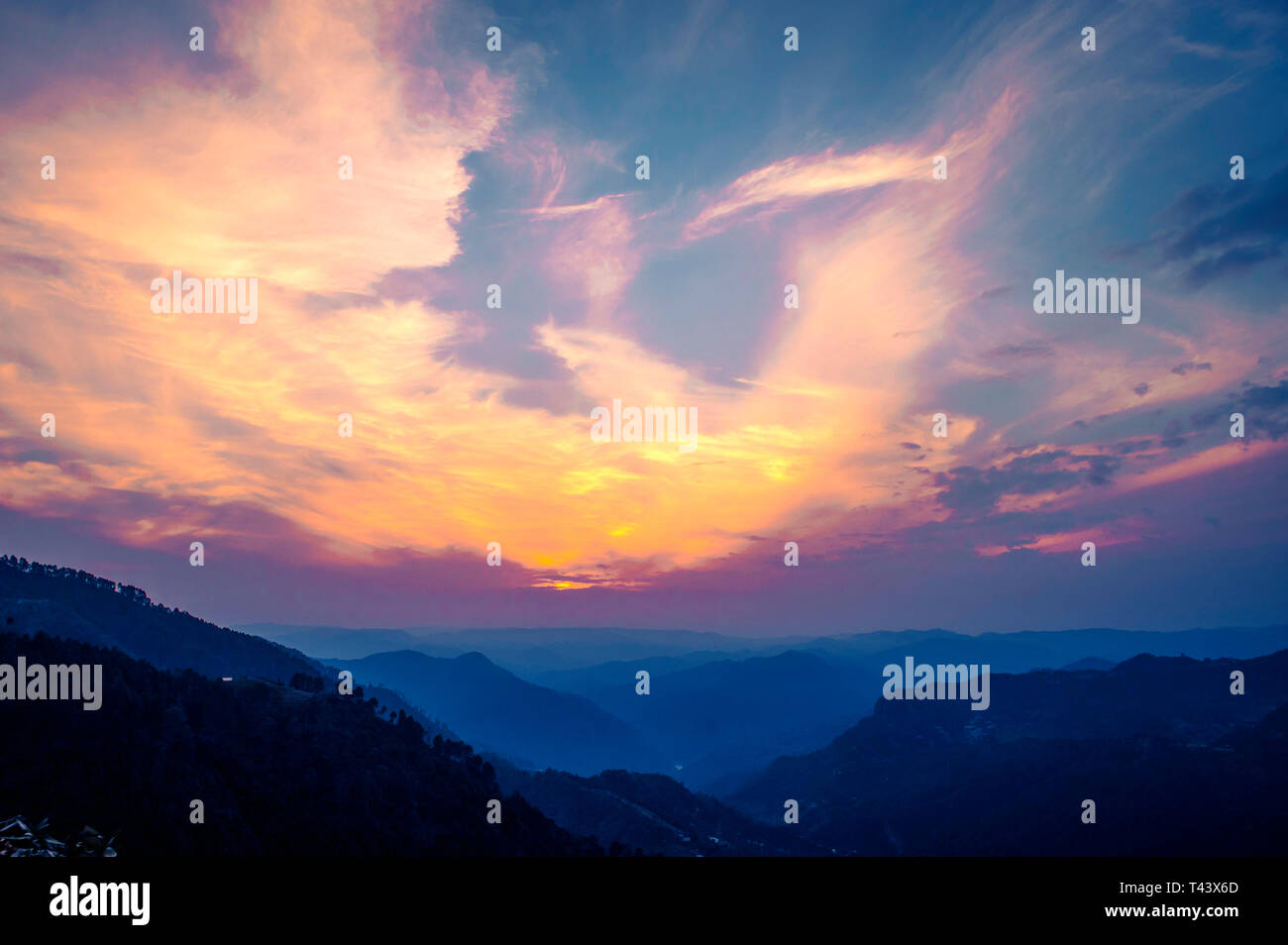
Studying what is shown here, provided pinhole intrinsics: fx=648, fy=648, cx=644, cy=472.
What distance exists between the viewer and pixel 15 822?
69.2ft

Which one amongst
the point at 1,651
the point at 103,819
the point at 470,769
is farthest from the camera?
the point at 470,769

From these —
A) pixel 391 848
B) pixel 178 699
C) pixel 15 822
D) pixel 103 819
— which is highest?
pixel 15 822
